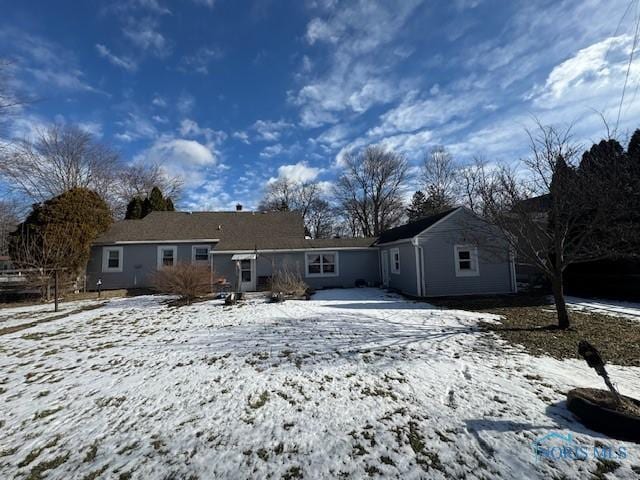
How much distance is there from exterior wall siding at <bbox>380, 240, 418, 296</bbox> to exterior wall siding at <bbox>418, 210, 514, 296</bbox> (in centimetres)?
57

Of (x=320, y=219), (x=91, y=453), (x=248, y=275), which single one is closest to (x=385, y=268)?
(x=248, y=275)

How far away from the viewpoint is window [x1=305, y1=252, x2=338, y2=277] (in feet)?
57.1

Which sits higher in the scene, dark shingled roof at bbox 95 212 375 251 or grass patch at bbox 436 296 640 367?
dark shingled roof at bbox 95 212 375 251

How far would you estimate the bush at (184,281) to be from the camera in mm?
12719

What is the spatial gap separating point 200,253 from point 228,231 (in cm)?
258

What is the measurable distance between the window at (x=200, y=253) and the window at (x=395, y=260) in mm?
11570

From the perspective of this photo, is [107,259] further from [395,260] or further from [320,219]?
[320,219]

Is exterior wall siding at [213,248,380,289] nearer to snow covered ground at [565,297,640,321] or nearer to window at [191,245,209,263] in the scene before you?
window at [191,245,209,263]

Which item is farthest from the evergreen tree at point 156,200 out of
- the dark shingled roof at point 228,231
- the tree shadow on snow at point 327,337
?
the tree shadow on snow at point 327,337

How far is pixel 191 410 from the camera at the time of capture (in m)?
4.07

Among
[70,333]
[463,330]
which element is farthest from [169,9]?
[463,330]

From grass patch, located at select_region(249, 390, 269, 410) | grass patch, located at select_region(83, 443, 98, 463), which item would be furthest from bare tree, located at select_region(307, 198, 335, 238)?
grass patch, located at select_region(83, 443, 98, 463)

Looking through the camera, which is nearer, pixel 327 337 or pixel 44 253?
pixel 327 337

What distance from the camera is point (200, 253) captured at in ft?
60.4
